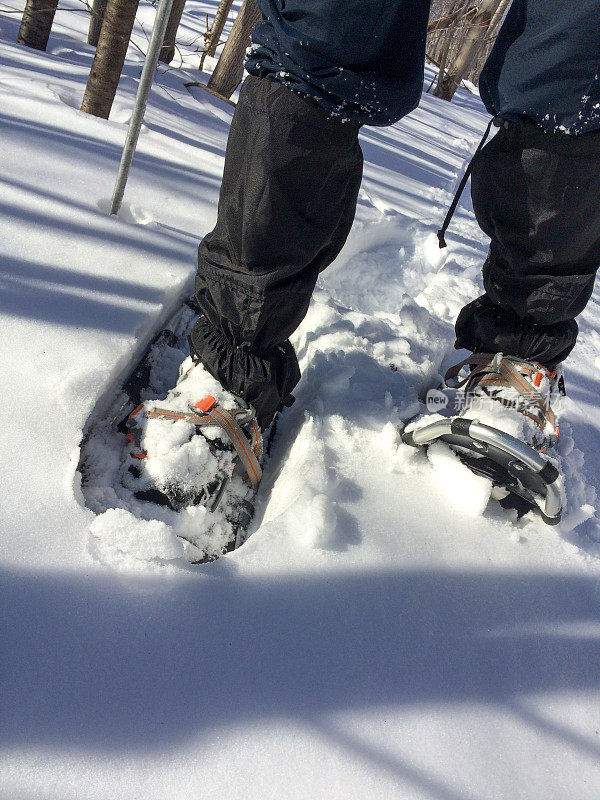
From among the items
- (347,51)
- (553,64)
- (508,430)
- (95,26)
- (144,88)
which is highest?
(553,64)

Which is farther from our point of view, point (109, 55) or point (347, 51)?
point (109, 55)

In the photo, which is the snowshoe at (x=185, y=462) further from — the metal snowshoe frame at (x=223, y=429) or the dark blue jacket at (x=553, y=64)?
the dark blue jacket at (x=553, y=64)

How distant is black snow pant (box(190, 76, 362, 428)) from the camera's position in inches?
34.0

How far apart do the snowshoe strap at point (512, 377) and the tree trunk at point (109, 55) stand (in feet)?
Answer: 6.41

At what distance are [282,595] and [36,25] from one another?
5.13m

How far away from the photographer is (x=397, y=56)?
33.7 inches

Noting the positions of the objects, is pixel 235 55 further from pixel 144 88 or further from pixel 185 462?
pixel 185 462

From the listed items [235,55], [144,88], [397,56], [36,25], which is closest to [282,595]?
[397,56]

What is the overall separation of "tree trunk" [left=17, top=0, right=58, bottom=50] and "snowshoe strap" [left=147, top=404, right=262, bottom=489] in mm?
4597

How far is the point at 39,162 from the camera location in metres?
1.49

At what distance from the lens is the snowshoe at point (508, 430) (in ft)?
3.15

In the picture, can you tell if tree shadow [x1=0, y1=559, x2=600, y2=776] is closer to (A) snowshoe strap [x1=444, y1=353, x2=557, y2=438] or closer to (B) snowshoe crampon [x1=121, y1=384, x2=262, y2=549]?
(B) snowshoe crampon [x1=121, y1=384, x2=262, y2=549]

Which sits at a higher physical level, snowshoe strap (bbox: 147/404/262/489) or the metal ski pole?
the metal ski pole

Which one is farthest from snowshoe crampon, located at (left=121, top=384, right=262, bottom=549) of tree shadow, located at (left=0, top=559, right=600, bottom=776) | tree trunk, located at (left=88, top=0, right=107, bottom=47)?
tree trunk, located at (left=88, top=0, right=107, bottom=47)
